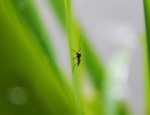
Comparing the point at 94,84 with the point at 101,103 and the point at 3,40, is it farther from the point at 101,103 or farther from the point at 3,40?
the point at 3,40

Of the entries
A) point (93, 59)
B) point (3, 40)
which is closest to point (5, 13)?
point (3, 40)

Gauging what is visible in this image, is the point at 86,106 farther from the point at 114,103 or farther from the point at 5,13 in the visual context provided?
the point at 5,13

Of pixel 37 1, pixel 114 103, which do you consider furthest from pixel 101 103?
pixel 37 1

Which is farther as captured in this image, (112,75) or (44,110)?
(112,75)

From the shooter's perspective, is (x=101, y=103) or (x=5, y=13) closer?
(x=5, y=13)

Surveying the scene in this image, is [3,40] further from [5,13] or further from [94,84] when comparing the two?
[94,84]
